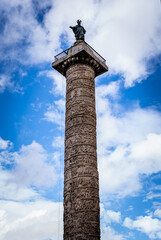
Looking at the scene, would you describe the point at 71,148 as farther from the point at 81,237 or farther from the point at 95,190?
the point at 81,237

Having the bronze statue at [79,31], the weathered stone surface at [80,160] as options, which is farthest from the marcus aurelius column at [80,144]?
the bronze statue at [79,31]

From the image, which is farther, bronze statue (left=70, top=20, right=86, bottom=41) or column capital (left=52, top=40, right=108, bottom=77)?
bronze statue (left=70, top=20, right=86, bottom=41)

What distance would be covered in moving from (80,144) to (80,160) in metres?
0.55

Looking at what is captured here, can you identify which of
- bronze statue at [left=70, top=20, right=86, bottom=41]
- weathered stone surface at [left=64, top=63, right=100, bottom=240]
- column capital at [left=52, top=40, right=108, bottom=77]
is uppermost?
bronze statue at [left=70, top=20, right=86, bottom=41]

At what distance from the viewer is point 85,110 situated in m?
10.8

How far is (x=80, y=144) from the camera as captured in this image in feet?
33.4

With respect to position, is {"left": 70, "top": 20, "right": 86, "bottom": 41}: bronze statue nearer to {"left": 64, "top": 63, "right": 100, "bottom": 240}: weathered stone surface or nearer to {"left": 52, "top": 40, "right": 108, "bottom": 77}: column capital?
{"left": 52, "top": 40, "right": 108, "bottom": 77}: column capital

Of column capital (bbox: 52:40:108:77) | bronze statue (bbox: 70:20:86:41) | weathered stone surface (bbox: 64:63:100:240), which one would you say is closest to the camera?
weathered stone surface (bbox: 64:63:100:240)

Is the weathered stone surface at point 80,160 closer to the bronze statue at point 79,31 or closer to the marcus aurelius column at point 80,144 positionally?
the marcus aurelius column at point 80,144

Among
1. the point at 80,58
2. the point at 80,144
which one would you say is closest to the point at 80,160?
the point at 80,144

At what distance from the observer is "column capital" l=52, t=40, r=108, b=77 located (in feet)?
39.0

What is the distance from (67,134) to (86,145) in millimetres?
893

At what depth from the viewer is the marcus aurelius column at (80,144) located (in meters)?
9.11

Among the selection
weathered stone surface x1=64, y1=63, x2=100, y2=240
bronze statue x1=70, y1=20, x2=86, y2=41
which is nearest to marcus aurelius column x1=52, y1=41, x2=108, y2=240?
weathered stone surface x1=64, y1=63, x2=100, y2=240
